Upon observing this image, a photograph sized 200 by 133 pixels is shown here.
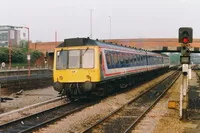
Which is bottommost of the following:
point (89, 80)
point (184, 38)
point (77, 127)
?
point (77, 127)

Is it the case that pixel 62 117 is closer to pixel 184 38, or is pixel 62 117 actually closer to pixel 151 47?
pixel 184 38

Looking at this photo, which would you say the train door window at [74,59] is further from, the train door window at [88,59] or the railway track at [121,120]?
the railway track at [121,120]

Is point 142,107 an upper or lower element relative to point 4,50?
lower

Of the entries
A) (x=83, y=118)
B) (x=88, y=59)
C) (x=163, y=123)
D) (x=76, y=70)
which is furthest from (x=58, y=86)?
(x=163, y=123)

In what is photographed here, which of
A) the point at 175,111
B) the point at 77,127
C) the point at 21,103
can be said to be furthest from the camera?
the point at 21,103

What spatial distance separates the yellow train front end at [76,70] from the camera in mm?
18609

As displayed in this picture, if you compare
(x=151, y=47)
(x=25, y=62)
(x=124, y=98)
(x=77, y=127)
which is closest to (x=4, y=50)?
(x=25, y=62)

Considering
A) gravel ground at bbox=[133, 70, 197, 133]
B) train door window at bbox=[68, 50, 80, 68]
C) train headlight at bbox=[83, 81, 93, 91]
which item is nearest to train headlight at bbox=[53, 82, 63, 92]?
train door window at bbox=[68, 50, 80, 68]

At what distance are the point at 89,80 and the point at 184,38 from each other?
18.9 ft

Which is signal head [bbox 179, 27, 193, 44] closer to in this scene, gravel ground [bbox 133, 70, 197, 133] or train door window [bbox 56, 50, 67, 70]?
gravel ground [bbox 133, 70, 197, 133]

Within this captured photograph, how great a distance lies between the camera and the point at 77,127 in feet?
41.3

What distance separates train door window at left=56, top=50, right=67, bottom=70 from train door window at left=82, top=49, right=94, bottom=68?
3.32ft

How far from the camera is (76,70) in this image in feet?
61.7

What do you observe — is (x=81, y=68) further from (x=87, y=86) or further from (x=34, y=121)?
(x=34, y=121)
